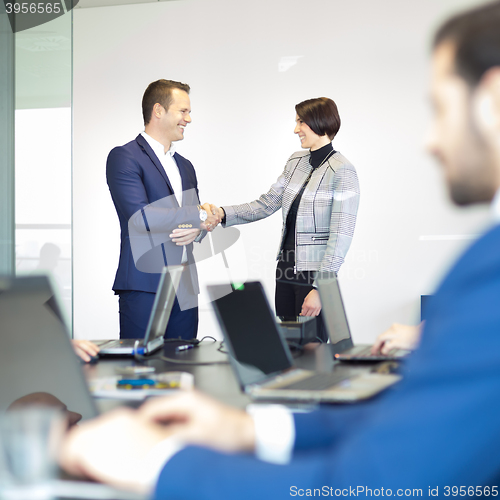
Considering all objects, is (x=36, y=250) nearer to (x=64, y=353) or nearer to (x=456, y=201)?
(x=64, y=353)

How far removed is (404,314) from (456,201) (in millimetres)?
4404

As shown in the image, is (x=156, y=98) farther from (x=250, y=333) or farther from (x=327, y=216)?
(x=250, y=333)

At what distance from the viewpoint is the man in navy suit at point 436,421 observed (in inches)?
19.4

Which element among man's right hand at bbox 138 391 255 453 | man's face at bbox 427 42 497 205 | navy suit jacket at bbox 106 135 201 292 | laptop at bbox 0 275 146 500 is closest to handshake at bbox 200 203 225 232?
navy suit jacket at bbox 106 135 201 292

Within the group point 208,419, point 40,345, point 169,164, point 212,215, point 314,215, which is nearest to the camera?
point 208,419

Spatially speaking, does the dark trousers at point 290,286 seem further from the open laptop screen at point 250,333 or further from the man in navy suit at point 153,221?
the open laptop screen at point 250,333

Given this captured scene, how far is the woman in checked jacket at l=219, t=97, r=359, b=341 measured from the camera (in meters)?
3.12

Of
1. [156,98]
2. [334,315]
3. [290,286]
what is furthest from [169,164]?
[334,315]

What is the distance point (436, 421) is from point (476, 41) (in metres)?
0.40

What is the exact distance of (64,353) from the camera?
3.86ft

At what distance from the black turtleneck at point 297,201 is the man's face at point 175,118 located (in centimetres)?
77

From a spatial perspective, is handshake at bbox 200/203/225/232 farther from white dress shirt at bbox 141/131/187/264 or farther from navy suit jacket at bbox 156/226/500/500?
navy suit jacket at bbox 156/226/500/500

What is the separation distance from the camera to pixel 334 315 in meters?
1.91

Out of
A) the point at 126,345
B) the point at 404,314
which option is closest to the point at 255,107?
the point at 404,314
